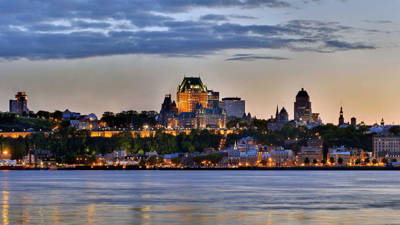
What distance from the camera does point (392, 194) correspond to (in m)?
72.0

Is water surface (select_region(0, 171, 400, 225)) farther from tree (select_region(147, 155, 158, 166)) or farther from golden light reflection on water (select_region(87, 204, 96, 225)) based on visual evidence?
tree (select_region(147, 155, 158, 166))

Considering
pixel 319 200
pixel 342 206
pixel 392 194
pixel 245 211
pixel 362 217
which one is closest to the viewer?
pixel 362 217

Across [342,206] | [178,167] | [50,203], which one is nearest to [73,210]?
[50,203]

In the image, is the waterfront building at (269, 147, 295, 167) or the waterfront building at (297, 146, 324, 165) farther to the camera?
the waterfront building at (297, 146, 324, 165)

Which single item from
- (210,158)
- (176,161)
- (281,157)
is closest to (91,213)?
(176,161)

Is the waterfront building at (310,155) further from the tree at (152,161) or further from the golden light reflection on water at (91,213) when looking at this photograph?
the golden light reflection on water at (91,213)

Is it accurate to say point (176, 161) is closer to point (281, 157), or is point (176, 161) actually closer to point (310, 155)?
point (281, 157)

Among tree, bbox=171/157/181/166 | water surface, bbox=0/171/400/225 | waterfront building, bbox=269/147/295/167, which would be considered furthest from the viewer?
waterfront building, bbox=269/147/295/167

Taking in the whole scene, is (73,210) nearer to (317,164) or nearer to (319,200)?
(319,200)

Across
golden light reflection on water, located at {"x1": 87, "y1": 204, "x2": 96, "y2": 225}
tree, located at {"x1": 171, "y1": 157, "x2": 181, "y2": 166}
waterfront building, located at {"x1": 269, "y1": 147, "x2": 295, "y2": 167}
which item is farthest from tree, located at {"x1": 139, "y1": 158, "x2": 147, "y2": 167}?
golden light reflection on water, located at {"x1": 87, "y1": 204, "x2": 96, "y2": 225}

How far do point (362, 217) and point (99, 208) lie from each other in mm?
16269

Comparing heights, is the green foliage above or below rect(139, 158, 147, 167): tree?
above

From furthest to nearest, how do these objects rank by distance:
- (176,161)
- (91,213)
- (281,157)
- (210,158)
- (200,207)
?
(281,157) < (210,158) < (176,161) < (200,207) < (91,213)

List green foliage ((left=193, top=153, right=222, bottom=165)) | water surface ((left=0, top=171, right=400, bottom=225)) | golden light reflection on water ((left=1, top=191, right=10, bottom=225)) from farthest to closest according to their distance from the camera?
green foliage ((left=193, top=153, right=222, bottom=165))
water surface ((left=0, top=171, right=400, bottom=225))
golden light reflection on water ((left=1, top=191, right=10, bottom=225))
